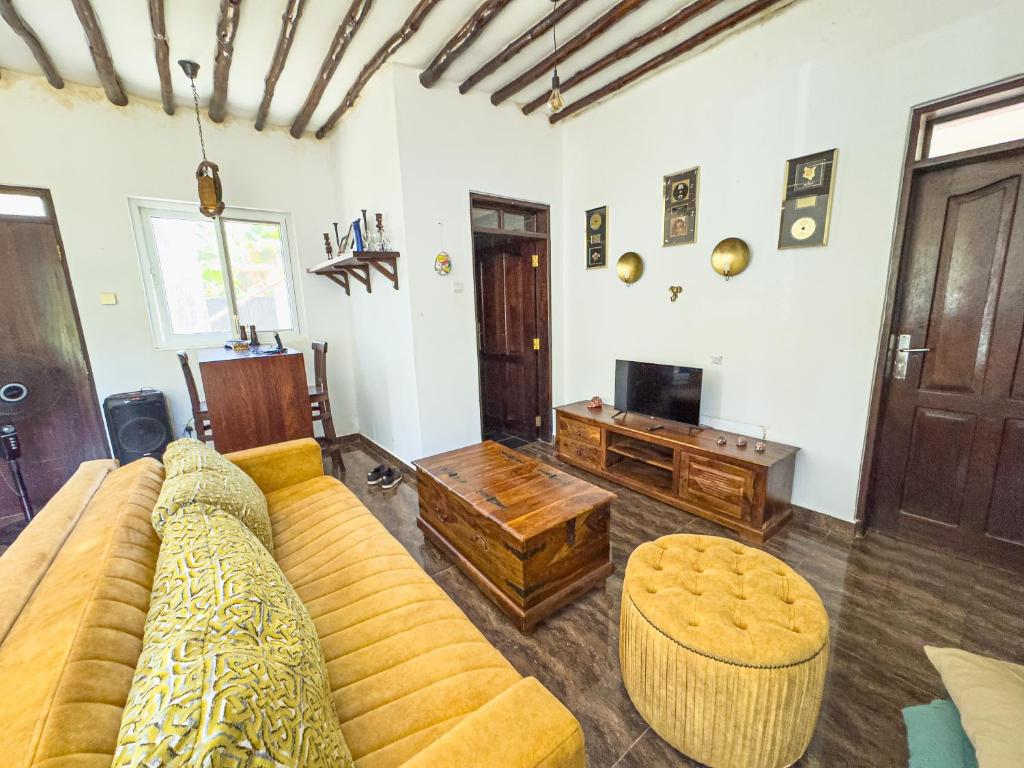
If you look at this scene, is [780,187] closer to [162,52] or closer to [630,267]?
[630,267]

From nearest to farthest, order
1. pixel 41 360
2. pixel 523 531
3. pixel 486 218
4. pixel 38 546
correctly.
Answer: pixel 38 546
pixel 523 531
pixel 41 360
pixel 486 218

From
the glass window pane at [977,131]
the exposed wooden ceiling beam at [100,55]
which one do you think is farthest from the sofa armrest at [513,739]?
the exposed wooden ceiling beam at [100,55]

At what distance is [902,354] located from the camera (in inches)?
85.3

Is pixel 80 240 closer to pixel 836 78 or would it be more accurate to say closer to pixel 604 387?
pixel 604 387

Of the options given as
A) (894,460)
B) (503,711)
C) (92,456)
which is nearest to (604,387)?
(894,460)

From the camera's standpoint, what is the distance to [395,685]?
41.4 inches

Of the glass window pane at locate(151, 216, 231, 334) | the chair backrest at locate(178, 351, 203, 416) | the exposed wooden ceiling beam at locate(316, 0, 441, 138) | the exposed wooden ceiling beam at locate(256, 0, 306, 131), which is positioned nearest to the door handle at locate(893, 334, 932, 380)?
the exposed wooden ceiling beam at locate(316, 0, 441, 138)

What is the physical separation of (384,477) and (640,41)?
11.5 feet

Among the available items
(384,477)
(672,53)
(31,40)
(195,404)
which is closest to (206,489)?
(384,477)

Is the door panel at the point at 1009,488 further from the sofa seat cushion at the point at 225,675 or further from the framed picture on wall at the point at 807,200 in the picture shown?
the sofa seat cushion at the point at 225,675

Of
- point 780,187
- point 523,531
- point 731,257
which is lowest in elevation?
point 523,531

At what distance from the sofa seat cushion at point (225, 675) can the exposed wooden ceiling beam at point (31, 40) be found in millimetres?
3038

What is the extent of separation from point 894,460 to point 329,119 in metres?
Result: 4.76

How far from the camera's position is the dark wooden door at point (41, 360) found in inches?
110
